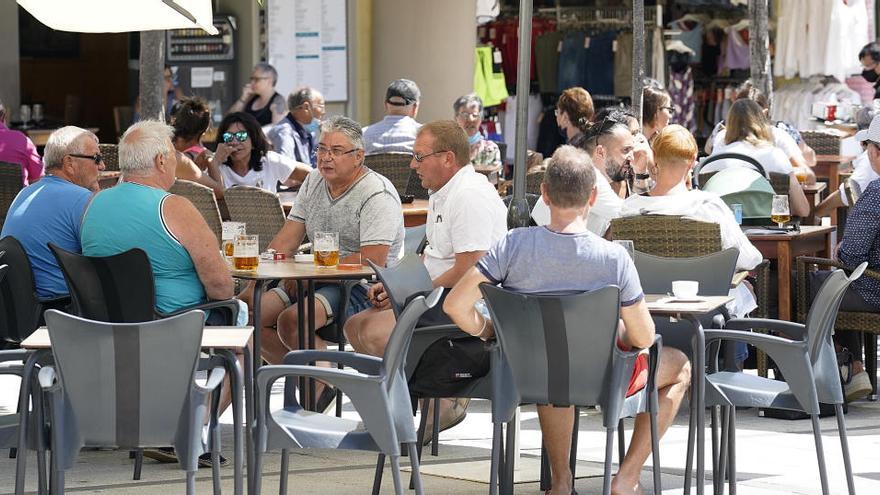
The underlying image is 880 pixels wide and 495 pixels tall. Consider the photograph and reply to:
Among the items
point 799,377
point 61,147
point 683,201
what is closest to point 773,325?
point 799,377

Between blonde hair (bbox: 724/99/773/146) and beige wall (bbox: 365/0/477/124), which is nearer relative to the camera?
blonde hair (bbox: 724/99/773/146)

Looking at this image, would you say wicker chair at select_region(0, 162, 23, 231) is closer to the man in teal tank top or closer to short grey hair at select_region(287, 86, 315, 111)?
short grey hair at select_region(287, 86, 315, 111)

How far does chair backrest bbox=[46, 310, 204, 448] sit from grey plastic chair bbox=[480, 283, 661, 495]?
101 cm

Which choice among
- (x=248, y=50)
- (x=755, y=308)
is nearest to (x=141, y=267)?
(x=755, y=308)

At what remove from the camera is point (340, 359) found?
16.7 ft

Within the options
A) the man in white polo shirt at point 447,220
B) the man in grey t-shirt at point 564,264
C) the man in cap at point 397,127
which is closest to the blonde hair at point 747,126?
the man in cap at point 397,127

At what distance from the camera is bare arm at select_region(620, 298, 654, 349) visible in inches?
200

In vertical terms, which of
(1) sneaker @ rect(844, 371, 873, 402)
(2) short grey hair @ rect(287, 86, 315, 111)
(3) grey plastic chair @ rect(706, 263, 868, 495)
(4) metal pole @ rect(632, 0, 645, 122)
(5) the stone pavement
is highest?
(4) metal pole @ rect(632, 0, 645, 122)

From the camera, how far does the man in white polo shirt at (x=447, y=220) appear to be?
20.8 ft

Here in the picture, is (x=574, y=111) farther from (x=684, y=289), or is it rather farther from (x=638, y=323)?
(x=638, y=323)

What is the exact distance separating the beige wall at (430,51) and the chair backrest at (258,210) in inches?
263

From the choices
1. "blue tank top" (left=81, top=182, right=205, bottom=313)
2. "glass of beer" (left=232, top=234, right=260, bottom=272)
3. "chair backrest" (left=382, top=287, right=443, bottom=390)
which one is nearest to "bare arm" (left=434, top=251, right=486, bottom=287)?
"glass of beer" (left=232, top=234, right=260, bottom=272)

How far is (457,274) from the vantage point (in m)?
6.34

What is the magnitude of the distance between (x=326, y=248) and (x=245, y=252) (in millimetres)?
352
